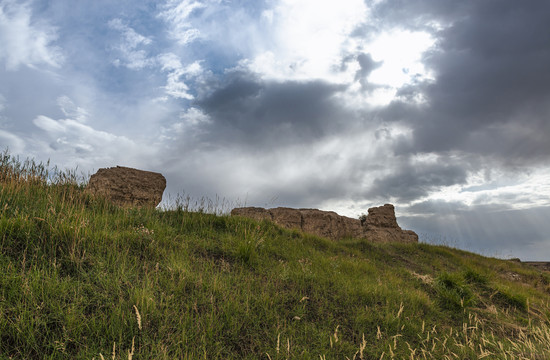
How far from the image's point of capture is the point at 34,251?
470cm

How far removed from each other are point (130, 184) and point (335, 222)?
32.0ft

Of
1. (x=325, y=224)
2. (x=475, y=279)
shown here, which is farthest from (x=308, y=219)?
(x=475, y=279)

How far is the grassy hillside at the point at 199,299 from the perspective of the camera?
11.5 feet

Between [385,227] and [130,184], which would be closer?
[130,184]

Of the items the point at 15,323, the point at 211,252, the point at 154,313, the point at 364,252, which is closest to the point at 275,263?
the point at 211,252

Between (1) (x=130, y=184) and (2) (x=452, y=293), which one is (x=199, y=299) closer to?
(2) (x=452, y=293)

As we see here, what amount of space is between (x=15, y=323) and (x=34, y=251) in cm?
167

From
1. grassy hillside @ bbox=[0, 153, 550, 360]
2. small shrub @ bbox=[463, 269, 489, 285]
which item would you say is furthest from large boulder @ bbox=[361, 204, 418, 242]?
grassy hillside @ bbox=[0, 153, 550, 360]

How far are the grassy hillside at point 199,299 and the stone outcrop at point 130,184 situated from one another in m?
2.55

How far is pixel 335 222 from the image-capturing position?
16.2 metres

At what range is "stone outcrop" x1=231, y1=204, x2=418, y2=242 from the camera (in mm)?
15164

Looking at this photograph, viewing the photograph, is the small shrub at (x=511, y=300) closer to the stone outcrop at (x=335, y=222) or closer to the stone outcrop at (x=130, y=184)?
the stone outcrop at (x=335, y=222)

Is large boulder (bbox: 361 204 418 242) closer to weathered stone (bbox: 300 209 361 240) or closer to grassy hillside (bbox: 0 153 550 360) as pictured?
weathered stone (bbox: 300 209 361 240)

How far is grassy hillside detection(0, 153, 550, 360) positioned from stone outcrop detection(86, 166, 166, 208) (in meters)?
2.55
